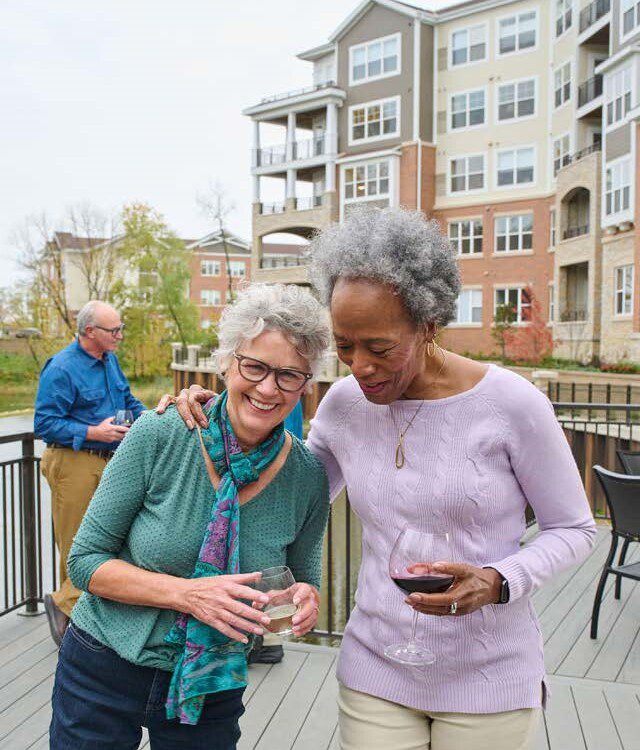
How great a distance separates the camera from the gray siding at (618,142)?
25.0 m

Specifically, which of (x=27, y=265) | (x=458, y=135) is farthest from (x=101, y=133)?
(x=458, y=135)

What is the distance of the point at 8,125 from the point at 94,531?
89.0 meters

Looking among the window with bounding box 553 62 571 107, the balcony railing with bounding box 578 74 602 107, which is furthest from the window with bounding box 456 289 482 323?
the balcony railing with bounding box 578 74 602 107

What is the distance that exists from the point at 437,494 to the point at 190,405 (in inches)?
24.0

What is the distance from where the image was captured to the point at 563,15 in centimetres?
3045

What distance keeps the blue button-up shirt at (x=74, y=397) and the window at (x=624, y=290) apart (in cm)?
2304

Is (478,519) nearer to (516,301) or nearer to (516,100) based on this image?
(516,301)

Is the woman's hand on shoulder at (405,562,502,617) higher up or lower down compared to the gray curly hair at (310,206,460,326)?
lower down

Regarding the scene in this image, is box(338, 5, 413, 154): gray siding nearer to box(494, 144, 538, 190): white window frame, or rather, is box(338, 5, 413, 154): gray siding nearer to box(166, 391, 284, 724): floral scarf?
box(494, 144, 538, 190): white window frame

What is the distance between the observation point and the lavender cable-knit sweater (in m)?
1.65

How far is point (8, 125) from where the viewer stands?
79.8 metres

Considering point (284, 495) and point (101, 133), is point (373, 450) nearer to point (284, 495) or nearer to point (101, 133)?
point (284, 495)

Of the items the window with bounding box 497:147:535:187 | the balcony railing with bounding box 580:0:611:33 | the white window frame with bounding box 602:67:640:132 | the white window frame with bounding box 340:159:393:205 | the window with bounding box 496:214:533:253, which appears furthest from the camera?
the white window frame with bounding box 340:159:393:205

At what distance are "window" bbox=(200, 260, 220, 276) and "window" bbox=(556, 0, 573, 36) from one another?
38.9 meters
